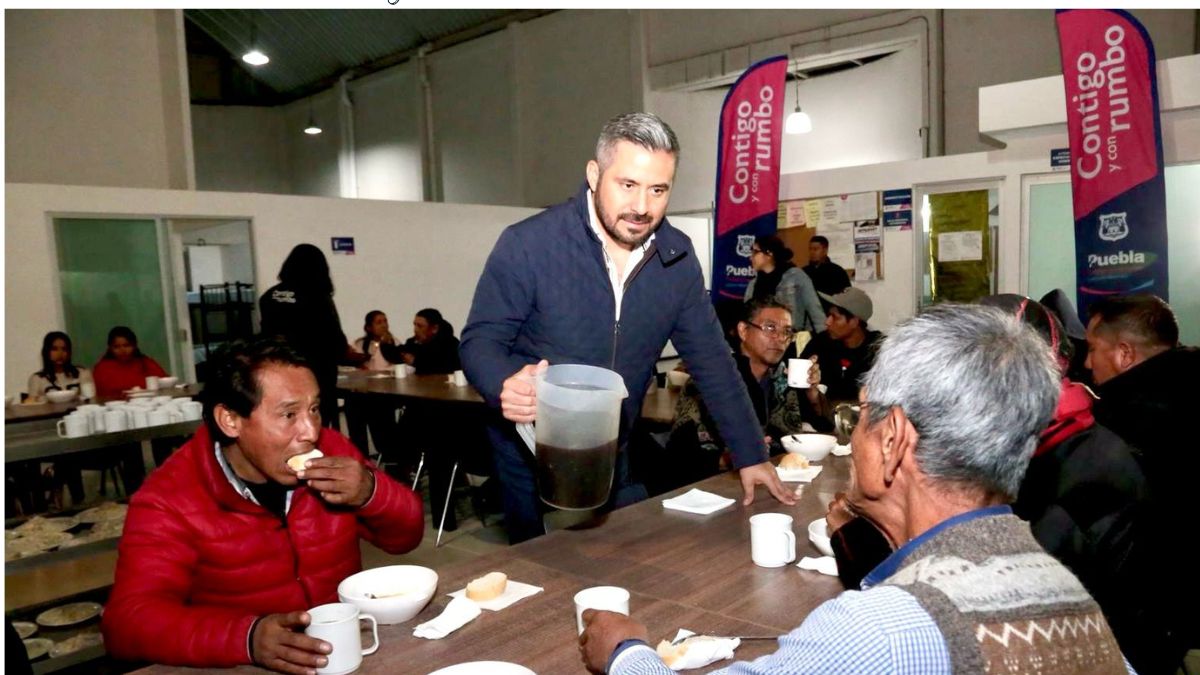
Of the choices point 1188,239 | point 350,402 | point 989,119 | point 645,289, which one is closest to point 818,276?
point 989,119

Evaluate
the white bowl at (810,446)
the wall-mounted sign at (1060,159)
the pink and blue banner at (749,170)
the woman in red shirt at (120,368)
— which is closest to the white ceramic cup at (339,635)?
the white bowl at (810,446)

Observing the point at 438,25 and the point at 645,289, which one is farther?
the point at 438,25

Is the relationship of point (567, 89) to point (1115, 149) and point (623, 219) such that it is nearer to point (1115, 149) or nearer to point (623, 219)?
point (1115, 149)

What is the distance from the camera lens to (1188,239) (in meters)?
6.06

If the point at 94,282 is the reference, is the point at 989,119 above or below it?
above

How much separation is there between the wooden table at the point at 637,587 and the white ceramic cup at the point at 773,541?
0.9 inches

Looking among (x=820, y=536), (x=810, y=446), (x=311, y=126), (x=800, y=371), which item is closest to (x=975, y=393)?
(x=820, y=536)

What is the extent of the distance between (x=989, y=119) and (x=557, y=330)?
5391 millimetres

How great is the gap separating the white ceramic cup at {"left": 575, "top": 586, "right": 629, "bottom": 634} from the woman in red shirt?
5.47 meters

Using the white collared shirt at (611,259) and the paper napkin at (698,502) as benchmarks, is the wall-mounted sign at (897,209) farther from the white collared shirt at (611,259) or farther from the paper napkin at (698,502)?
the paper napkin at (698,502)

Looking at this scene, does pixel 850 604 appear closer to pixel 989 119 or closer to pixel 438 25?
pixel 989 119

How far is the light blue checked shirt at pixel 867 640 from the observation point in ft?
2.54

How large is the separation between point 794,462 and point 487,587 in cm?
123

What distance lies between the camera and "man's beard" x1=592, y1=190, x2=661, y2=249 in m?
2.05
